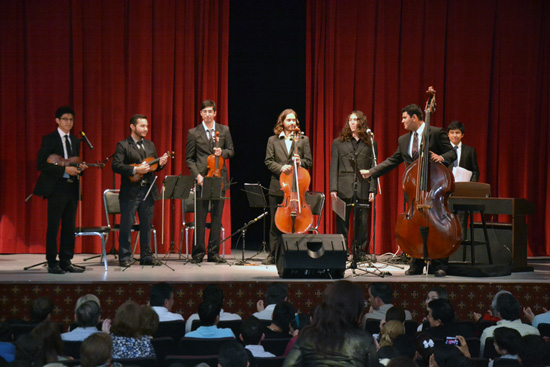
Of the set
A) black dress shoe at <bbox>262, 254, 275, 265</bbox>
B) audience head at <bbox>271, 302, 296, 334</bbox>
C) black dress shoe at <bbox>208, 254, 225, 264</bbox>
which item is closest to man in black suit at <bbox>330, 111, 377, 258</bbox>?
black dress shoe at <bbox>262, 254, 275, 265</bbox>

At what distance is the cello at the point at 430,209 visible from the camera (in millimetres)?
6351

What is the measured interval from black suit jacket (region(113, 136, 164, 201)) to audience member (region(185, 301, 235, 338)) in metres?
3.31

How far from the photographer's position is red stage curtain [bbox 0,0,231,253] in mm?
9273

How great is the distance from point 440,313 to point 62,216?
4.11 meters

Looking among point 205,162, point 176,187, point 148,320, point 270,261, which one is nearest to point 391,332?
point 148,320

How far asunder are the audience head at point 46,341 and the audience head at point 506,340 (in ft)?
7.76

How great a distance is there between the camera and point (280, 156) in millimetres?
8102

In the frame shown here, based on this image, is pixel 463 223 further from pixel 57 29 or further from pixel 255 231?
pixel 57 29

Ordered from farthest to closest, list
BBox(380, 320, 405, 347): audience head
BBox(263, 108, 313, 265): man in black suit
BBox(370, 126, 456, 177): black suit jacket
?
BBox(263, 108, 313, 265): man in black suit, BBox(370, 126, 456, 177): black suit jacket, BBox(380, 320, 405, 347): audience head

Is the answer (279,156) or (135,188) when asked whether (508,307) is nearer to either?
(279,156)

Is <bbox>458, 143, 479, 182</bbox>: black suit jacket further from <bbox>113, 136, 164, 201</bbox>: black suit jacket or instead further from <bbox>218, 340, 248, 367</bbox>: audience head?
<bbox>218, 340, 248, 367</bbox>: audience head

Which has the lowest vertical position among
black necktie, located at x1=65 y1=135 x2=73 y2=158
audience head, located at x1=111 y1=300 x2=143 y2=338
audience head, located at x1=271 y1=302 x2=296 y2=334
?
audience head, located at x1=271 y1=302 x2=296 y2=334

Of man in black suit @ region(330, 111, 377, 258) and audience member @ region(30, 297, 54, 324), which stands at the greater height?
man in black suit @ region(330, 111, 377, 258)

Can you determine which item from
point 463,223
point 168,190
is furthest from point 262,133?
point 463,223
